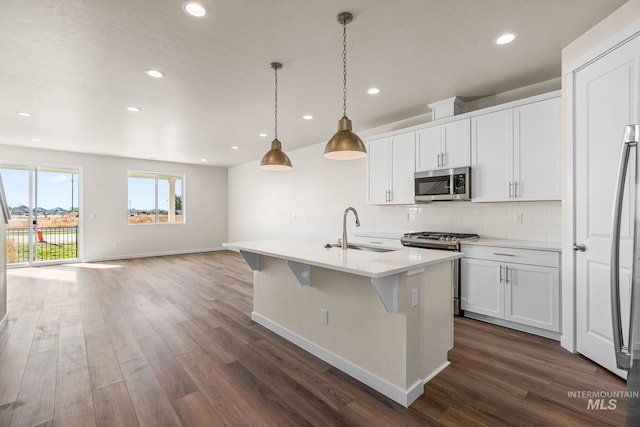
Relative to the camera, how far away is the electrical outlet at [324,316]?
2.48 metres

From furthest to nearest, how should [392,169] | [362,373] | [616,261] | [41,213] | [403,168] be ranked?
[41,213] < [392,169] < [403,168] < [362,373] < [616,261]

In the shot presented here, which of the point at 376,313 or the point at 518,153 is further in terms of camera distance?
the point at 518,153

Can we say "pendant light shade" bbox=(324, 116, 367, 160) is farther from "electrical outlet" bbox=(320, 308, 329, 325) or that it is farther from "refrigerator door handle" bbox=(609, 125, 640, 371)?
"refrigerator door handle" bbox=(609, 125, 640, 371)

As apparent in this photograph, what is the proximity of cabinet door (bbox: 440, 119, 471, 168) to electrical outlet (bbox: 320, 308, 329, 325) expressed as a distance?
8.04ft

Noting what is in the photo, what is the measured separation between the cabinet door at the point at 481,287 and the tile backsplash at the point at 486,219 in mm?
650

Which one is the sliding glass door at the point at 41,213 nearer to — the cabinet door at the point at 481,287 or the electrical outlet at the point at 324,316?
the electrical outlet at the point at 324,316

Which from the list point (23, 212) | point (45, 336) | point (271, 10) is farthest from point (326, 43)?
point (23, 212)

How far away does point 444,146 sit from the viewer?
12.3ft

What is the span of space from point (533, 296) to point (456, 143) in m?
1.88

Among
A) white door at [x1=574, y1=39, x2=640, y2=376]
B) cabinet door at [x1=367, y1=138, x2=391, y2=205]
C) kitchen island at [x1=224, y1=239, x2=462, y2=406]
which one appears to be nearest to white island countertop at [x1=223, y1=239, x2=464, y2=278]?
kitchen island at [x1=224, y1=239, x2=462, y2=406]

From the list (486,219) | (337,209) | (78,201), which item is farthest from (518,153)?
(78,201)

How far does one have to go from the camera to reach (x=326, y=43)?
2533 mm

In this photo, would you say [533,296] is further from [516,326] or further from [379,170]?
[379,170]

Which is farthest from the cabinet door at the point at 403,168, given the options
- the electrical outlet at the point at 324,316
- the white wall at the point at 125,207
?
the white wall at the point at 125,207
